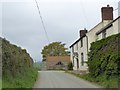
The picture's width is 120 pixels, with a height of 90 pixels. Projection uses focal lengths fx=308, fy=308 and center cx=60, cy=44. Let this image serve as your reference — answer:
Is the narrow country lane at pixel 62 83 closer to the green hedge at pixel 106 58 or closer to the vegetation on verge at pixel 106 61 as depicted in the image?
the vegetation on verge at pixel 106 61

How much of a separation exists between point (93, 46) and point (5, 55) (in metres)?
13.9

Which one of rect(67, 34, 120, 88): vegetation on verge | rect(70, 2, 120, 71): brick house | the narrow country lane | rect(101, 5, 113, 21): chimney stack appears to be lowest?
the narrow country lane

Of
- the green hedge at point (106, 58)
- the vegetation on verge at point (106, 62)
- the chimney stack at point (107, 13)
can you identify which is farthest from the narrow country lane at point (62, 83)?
the chimney stack at point (107, 13)

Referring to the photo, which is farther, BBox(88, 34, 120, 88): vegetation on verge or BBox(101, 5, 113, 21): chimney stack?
BBox(101, 5, 113, 21): chimney stack

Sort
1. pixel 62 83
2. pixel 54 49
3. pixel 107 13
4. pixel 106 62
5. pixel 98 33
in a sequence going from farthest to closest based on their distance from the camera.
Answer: pixel 54 49 < pixel 107 13 < pixel 98 33 < pixel 62 83 < pixel 106 62

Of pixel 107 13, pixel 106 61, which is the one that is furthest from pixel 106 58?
pixel 107 13

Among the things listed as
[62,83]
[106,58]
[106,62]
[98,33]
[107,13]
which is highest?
[107,13]

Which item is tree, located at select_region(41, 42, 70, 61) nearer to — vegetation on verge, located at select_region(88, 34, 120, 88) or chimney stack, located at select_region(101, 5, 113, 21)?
chimney stack, located at select_region(101, 5, 113, 21)

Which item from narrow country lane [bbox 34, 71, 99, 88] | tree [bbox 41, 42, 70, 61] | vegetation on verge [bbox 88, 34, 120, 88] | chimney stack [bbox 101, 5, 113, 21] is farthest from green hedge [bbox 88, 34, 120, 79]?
tree [bbox 41, 42, 70, 61]

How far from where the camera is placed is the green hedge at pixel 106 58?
2141 centimetres

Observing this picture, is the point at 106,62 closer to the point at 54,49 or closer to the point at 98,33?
the point at 98,33

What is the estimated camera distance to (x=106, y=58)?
23.6 metres

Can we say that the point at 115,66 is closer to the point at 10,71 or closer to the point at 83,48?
the point at 10,71

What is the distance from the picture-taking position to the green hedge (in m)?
21.4
